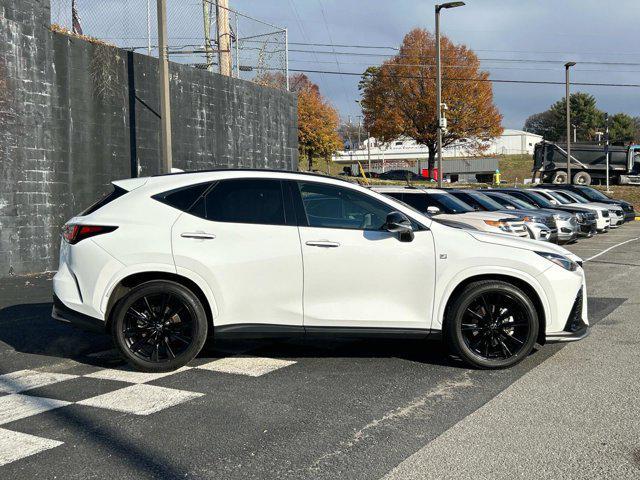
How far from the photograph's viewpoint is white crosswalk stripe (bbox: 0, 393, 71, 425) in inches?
203

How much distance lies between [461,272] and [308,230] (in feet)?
4.54

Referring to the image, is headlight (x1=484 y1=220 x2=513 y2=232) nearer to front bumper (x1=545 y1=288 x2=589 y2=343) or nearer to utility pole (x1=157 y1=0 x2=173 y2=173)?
utility pole (x1=157 y1=0 x2=173 y2=173)

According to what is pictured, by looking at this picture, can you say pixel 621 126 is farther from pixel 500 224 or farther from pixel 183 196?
pixel 183 196

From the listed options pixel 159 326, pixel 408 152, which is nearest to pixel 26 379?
pixel 159 326

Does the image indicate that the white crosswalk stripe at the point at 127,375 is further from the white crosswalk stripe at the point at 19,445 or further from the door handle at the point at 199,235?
the white crosswalk stripe at the point at 19,445

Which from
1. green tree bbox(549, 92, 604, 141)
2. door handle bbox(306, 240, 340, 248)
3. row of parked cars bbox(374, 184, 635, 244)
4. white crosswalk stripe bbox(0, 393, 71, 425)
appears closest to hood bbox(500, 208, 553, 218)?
row of parked cars bbox(374, 184, 635, 244)

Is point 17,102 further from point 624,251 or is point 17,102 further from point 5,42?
point 624,251

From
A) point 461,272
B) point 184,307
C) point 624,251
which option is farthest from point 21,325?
point 624,251

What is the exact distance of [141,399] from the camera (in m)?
5.50

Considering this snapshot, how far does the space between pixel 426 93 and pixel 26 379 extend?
4616 centimetres

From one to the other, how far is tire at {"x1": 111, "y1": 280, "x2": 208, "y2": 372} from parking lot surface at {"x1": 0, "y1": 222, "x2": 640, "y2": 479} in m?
0.17

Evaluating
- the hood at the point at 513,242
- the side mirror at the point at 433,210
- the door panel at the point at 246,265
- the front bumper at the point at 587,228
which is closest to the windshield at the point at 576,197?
the front bumper at the point at 587,228

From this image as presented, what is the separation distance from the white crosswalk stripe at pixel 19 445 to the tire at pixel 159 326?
154cm

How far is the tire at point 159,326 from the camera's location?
20.2ft
